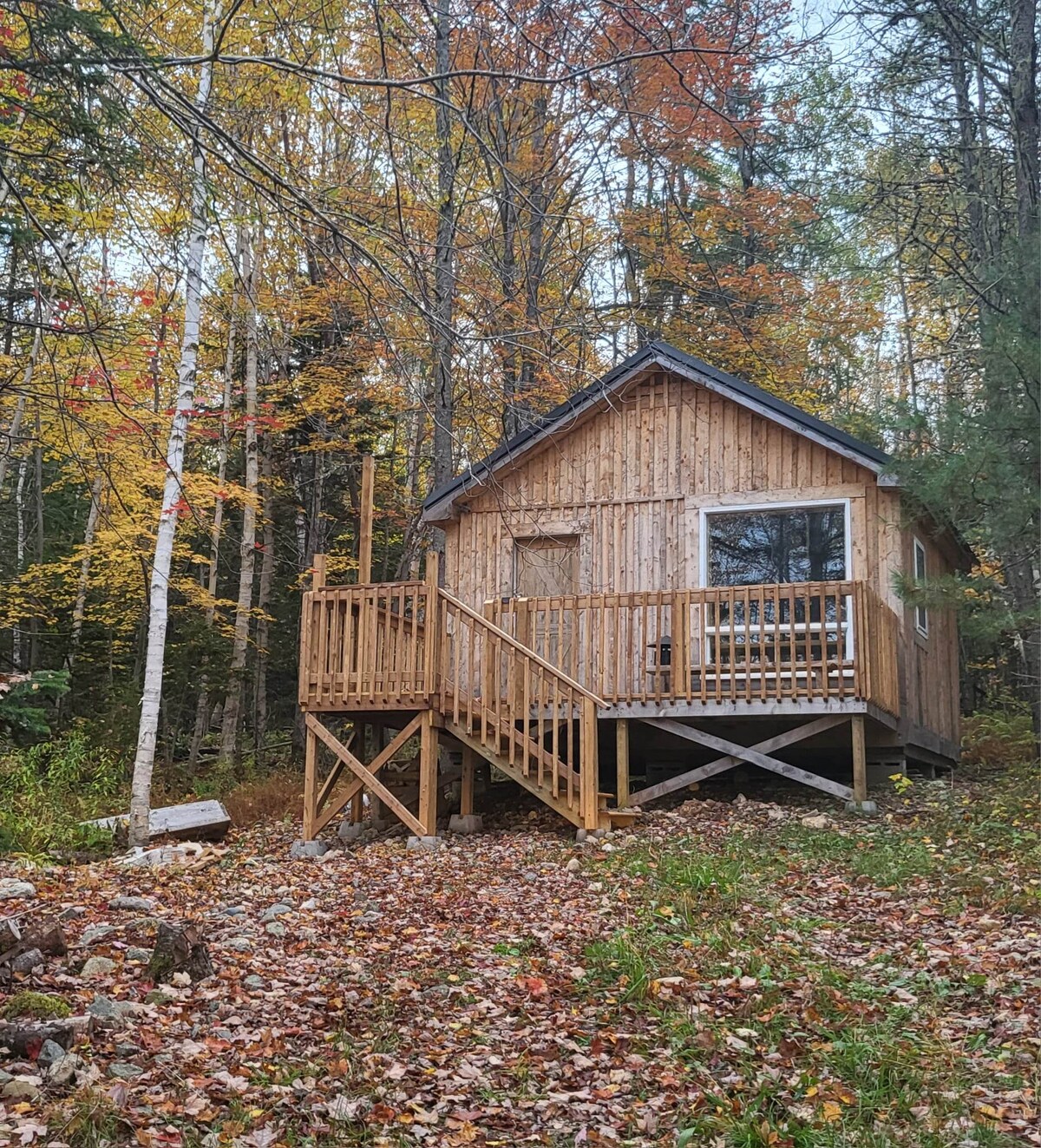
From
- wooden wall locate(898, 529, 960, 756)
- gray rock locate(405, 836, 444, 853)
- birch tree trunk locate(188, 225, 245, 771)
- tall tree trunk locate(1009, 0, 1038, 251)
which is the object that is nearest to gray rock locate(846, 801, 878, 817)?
wooden wall locate(898, 529, 960, 756)

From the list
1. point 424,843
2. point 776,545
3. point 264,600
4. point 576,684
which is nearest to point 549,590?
point 776,545

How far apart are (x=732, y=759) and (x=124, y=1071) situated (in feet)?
29.1

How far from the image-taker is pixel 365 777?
12344 millimetres

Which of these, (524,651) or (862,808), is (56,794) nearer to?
(524,651)

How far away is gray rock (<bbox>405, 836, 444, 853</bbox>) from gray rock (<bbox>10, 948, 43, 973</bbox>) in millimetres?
5126

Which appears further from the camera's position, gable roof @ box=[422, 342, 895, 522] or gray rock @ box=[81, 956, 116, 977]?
gable roof @ box=[422, 342, 895, 522]

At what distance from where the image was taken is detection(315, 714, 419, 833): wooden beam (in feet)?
39.7

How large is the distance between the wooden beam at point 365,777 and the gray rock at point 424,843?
A: 17cm

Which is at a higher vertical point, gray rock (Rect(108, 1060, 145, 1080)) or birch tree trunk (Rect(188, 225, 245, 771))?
birch tree trunk (Rect(188, 225, 245, 771))

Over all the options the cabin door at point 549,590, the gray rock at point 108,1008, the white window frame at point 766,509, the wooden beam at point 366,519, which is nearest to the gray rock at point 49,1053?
the gray rock at point 108,1008

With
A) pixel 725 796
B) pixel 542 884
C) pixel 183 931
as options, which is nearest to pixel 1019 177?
pixel 725 796

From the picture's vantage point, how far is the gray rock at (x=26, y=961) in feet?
21.0

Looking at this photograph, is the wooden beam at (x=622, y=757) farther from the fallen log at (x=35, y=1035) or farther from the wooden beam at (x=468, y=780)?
the fallen log at (x=35, y=1035)

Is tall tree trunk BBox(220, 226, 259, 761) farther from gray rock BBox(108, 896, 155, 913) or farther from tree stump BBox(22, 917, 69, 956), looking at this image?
tree stump BBox(22, 917, 69, 956)
